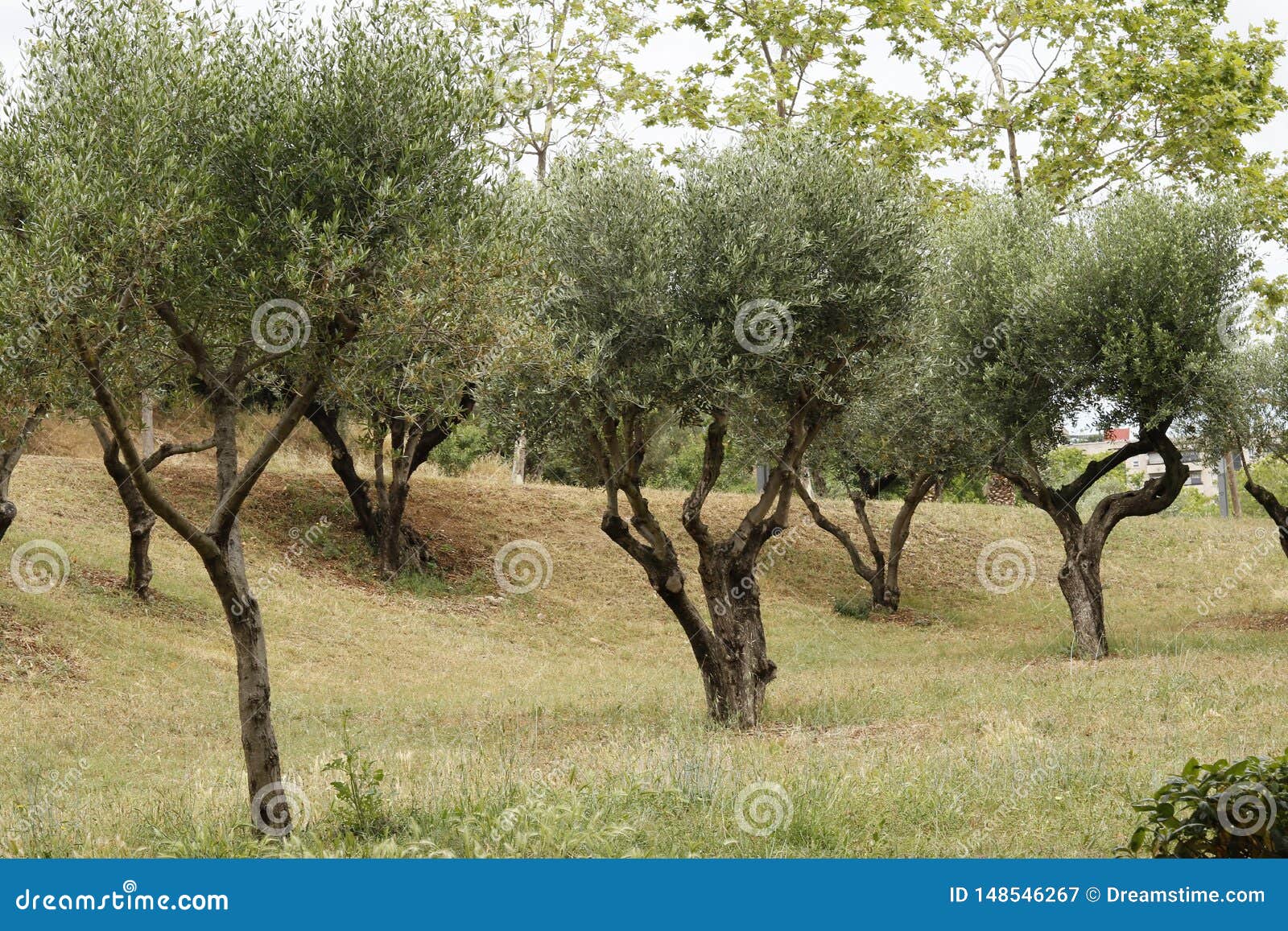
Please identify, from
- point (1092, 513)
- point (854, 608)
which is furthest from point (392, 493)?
point (1092, 513)

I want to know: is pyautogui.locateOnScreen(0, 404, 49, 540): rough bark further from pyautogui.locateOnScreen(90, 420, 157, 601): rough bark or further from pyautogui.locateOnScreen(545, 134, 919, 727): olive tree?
pyautogui.locateOnScreen(545, 134, 919, 727): olive tree

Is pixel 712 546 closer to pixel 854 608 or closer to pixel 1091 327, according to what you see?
pixel 1091 327

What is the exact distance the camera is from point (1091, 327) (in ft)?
68.0

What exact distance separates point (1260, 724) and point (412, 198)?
11757 mm

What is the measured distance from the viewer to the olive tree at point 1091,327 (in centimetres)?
2034

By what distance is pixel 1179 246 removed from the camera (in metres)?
20.5

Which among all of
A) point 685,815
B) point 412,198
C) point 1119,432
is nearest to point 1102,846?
point 685,815

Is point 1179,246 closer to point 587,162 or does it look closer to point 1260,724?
point 1260,724

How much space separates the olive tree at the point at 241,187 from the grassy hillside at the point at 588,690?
8.95ft

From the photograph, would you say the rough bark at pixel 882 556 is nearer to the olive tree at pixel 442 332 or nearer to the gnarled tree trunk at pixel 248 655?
the olive tree at pixel 442 332

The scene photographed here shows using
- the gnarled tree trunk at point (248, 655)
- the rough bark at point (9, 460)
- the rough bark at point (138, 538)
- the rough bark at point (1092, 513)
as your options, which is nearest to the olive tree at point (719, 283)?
the gnarled tree trunk at point (248, 655)

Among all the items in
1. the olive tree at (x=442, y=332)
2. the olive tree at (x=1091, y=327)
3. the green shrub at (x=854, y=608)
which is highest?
the olive tree at (x=1091, y=327)

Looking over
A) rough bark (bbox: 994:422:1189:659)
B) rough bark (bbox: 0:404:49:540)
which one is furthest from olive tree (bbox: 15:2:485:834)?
rough bark (bbox: 994:422:1189:659)

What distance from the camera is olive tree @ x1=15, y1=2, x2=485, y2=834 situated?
29.6 ft
